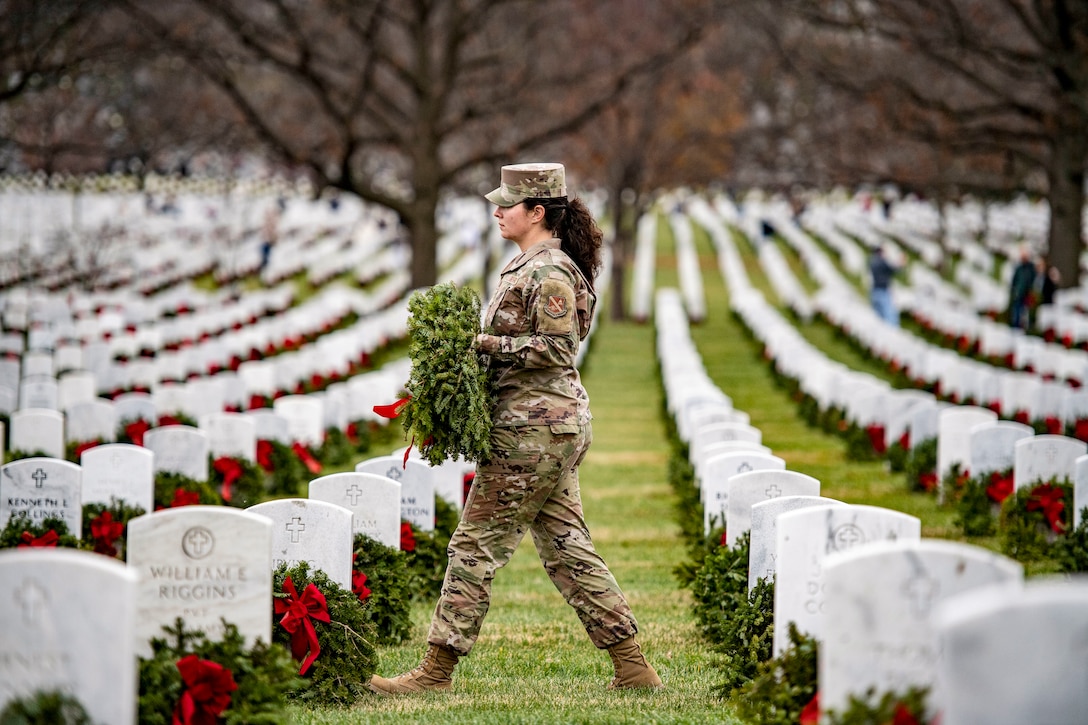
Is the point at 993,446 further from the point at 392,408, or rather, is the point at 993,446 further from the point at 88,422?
the point at 88,422

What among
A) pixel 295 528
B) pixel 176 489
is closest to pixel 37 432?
pixel 176 489

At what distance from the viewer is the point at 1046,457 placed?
10.6m

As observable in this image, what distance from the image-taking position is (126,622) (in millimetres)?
4387

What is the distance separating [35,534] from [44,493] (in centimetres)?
44

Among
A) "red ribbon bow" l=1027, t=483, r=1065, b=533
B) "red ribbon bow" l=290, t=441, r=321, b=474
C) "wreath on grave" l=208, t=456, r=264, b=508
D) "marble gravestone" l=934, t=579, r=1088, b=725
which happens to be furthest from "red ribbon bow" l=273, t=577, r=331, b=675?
"red ribbon bow" l=290, t=441, r=321, b=474

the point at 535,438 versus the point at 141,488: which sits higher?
the point at 535,438

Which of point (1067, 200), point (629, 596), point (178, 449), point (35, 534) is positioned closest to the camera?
point (35, 534)

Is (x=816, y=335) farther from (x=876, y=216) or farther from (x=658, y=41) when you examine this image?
(x=876, y=216)

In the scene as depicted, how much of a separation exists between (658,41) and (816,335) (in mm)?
6731

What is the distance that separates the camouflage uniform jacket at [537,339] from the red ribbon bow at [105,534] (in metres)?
3.49

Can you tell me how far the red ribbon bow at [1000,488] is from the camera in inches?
443

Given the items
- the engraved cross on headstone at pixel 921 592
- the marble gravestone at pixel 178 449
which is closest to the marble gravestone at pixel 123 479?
the marble gravestone at pixel 178 449

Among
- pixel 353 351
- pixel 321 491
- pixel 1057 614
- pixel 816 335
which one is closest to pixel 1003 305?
pixel 816 335

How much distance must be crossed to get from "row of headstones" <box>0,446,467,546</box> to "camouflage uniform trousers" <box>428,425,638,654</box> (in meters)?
1.53
